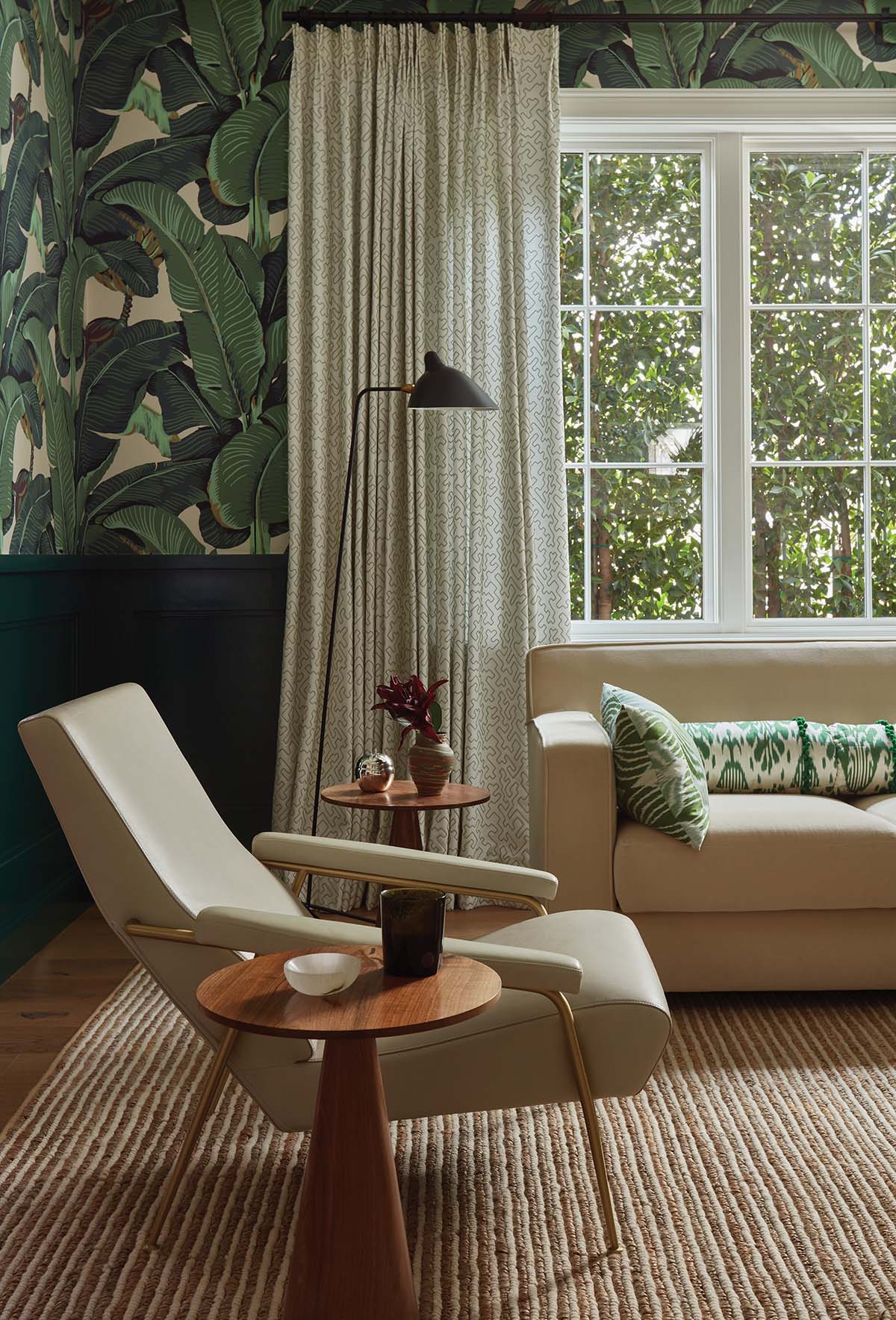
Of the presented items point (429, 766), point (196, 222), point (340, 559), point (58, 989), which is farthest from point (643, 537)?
point (58, 989)

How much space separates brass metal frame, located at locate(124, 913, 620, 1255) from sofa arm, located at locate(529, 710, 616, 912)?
39.5 inches

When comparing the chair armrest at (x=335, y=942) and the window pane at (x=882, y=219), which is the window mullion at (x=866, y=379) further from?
the chair armrest at (x=335, y=942)

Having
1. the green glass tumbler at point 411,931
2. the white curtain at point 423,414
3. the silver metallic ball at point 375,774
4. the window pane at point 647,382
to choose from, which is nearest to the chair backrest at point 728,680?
the white curtain at point 423,414

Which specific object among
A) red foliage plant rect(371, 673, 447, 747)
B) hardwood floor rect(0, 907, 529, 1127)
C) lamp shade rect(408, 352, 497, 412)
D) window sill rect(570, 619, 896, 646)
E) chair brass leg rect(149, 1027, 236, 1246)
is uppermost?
lamp shade rect(408, 352, 497, 412)

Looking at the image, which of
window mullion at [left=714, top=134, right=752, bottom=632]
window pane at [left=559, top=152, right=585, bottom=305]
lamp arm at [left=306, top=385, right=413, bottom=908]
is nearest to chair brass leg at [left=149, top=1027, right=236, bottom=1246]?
lamp arm at [left=306, top=385, right=413, bottom=908]

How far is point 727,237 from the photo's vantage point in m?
4.11

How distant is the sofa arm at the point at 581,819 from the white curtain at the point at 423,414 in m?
1.06

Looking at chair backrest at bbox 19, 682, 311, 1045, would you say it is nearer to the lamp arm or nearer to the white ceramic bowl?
the white ceramic bowl

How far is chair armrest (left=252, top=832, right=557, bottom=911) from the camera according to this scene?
A: 2209mm

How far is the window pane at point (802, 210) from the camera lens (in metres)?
4.15

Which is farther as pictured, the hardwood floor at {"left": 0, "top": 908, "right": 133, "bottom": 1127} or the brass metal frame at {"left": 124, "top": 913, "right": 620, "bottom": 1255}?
the hardwood floor at {"left": 0, "top": 908, "right": 133, "bottom": 1127}

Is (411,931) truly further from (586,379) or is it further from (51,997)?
(586,379)

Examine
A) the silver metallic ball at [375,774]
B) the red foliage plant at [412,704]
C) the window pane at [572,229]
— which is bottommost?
the silver metallic ball at [375,774]

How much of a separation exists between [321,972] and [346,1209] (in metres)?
0.31
